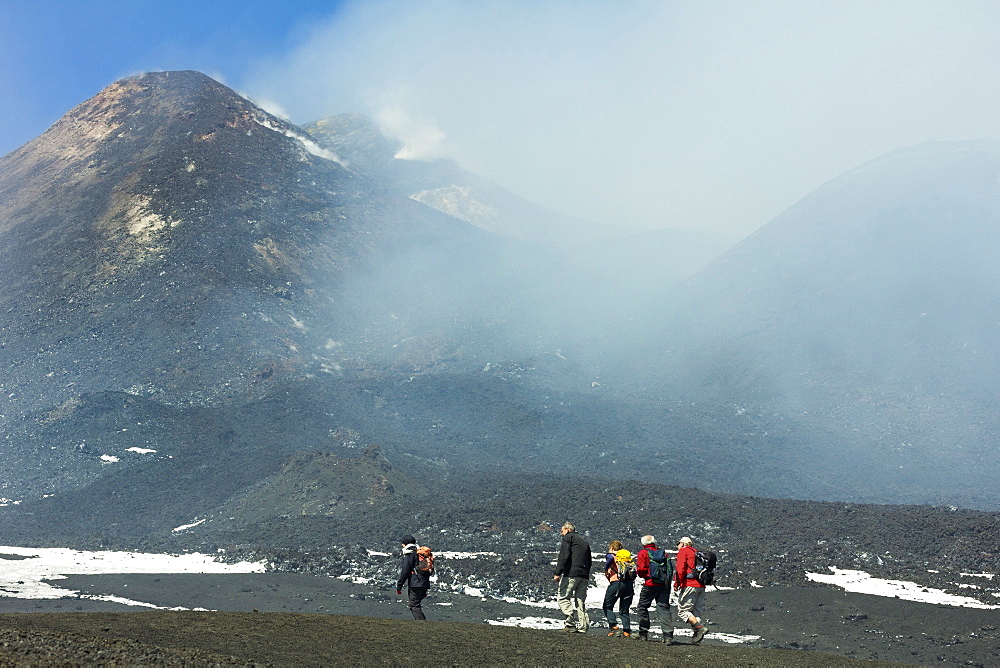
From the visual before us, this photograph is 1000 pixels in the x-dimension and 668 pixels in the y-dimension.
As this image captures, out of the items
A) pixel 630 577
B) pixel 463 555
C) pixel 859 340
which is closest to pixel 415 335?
pixel 859 340

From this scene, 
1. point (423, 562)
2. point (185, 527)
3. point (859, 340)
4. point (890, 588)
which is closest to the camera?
point (423, 562)

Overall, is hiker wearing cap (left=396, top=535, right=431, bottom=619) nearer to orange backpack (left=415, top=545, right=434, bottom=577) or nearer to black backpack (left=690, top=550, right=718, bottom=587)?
orange backpack (left=415, top=545, right=434, bottom=577)

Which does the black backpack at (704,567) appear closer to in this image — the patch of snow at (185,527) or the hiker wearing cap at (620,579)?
the hiker wearing cap at (620,579)

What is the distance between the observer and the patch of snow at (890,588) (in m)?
21.9

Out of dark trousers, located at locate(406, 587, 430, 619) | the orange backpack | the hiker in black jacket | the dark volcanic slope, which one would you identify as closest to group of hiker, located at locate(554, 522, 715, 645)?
the hiker in black jacket

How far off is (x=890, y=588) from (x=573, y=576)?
1539 cm

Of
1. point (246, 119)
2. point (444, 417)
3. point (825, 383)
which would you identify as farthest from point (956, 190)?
point (246, 119)

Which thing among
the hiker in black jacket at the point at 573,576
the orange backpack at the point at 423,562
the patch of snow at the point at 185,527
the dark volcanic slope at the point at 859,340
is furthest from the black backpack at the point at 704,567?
the dark volcanic slope at the point at 859,340

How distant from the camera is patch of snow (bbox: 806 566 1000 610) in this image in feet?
71.7

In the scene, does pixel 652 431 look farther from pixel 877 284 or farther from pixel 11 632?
pixel 11 632

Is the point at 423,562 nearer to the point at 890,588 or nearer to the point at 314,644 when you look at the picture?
the point at 314,644

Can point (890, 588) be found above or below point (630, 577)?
below

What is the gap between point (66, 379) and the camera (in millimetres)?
59594

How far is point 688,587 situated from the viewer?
13250 millimetres
